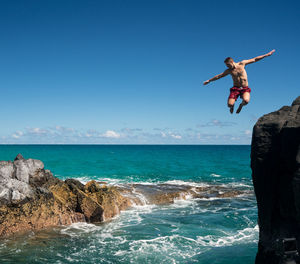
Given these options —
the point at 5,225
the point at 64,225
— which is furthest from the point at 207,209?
the point at 5,225

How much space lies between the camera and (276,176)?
27.8 ft

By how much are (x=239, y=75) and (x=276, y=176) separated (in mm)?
3260

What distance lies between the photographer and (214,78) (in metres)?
9.51

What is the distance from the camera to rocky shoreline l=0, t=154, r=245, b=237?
53.5ft

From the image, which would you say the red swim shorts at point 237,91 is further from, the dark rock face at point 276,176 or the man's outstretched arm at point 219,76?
the dark rock face at point 276,176

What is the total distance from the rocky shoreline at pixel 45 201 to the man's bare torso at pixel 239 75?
13524mm

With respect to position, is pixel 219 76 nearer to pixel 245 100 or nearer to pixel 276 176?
pixel 245 100

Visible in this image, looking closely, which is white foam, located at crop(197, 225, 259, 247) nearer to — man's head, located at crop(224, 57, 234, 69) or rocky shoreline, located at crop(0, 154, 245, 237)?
rocky shoreline, located at crop(0, 154, 245, 237)

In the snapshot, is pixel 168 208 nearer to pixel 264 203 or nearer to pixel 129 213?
pixel 129 213

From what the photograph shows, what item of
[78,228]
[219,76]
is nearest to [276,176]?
[219,76]

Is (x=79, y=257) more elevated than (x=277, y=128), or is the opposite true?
(x=277, y=128)

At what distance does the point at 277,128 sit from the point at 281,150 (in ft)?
2.14

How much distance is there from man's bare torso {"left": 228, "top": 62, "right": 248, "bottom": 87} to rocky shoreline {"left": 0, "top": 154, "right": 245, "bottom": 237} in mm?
13524

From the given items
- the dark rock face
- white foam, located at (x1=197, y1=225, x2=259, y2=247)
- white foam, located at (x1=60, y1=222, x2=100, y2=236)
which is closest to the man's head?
the dark rock face
